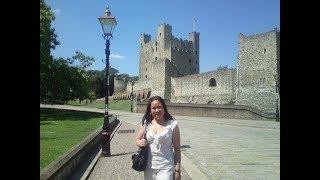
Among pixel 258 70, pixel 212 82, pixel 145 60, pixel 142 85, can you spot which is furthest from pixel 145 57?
pixel 258 70

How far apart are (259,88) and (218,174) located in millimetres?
37132

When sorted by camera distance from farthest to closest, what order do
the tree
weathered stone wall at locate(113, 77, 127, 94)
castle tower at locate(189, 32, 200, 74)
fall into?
weathered stone wall at locate(113, 77, 127, 94) → castle tower at locate(189, 32, 200, 74) → the tree

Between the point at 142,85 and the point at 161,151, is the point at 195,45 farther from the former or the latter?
the point at 161,151

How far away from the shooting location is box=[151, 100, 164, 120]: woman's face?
5.01m

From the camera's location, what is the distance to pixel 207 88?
52656mm

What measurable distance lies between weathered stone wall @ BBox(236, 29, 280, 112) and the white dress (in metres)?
38.9

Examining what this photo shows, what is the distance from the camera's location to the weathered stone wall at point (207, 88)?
49.2 m

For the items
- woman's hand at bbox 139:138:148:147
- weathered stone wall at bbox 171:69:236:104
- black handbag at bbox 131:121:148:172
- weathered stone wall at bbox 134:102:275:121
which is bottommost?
weathered stone wall at bbox 134:102:275:121

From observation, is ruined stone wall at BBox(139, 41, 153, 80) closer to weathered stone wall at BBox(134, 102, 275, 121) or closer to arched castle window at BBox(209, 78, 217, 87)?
arched castle window at BBox(209, 78, 217, 87)

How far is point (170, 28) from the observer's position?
2953 inches

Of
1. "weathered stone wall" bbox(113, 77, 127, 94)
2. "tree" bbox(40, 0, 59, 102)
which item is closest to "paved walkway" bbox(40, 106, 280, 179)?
"tree" bbox(40, 0, 59, 102)

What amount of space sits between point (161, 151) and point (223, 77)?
4579 cm

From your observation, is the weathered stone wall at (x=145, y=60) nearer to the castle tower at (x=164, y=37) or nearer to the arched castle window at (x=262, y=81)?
the castle tower at (x=164, y=37)

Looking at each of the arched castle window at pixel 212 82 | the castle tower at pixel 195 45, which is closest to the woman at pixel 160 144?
the arched castle window at pixel 212 82
